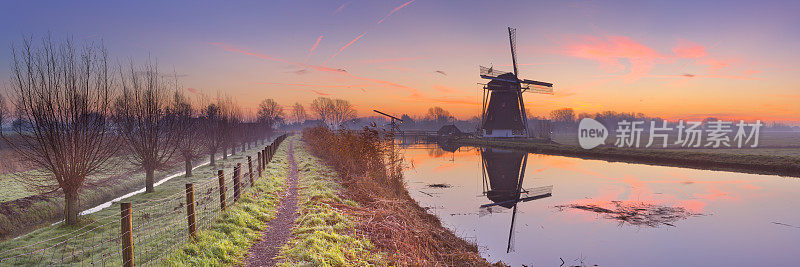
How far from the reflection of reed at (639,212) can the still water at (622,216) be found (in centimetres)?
4

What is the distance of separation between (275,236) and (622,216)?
12.6 metres

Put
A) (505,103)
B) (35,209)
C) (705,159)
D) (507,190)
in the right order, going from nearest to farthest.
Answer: (35,209), (507,190), (705,159), (505,103)

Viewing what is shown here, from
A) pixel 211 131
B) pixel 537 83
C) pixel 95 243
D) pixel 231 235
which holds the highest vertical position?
pixel 537 83

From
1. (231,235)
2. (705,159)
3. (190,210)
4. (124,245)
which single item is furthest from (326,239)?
(705,159)

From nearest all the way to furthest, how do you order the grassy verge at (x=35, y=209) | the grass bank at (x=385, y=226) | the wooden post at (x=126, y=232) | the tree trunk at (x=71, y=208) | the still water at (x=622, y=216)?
1. the wooden post at (x=126, y=232)
2. the grass bank at (x=385, y=226)
3. the still water at (x=622, y=216)
4. the tree trunk at (x=71, y=208)
5. the grassy verge at (x=35, y=209)

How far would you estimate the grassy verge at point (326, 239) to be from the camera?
698 centimetres

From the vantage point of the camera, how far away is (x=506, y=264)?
31.5 ft

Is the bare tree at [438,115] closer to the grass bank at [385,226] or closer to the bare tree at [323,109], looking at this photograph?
the bare tree at [323,109]

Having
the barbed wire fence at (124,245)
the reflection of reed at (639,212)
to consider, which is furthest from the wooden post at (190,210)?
the reflection of reed at (639,212)

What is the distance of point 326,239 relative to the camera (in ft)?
26.3

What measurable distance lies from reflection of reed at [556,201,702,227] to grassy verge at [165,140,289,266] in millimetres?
11797

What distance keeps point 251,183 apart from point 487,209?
32.0 feet

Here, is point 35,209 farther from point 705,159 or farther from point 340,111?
point 340,111

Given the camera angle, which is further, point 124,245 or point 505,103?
point 505,103
